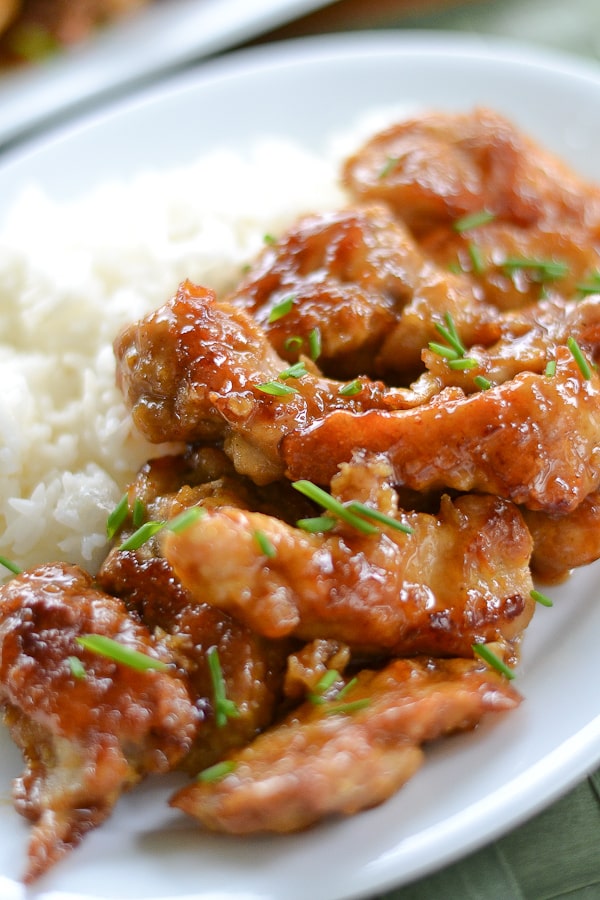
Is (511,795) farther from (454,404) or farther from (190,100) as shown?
(190,100)

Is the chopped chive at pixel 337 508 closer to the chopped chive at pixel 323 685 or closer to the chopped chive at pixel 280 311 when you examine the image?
the chopped chive at pixel 323 685

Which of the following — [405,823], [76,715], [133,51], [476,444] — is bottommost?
[405,823]

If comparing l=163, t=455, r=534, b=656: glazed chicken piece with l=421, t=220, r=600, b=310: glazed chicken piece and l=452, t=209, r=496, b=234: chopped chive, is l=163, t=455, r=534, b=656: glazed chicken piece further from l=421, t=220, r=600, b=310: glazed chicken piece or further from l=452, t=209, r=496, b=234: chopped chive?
l=452, t=209, r=496, b=234: chopped chive

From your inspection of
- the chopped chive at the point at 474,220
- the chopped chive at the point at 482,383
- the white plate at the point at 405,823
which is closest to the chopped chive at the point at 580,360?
the chopped chive at the point at 482,383

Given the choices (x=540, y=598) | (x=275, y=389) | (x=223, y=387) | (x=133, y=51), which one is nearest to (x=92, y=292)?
(x=223, y=387)

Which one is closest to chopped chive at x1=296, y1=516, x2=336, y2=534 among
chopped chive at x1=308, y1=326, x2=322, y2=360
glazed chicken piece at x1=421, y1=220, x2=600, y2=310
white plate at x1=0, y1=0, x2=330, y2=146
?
chopped chive at x1=308, y1=326, x2=322, y2=360

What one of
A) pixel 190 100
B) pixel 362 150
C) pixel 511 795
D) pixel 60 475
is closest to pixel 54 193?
pixel 190 100

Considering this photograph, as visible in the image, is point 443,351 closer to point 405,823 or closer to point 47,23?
point 405,823
